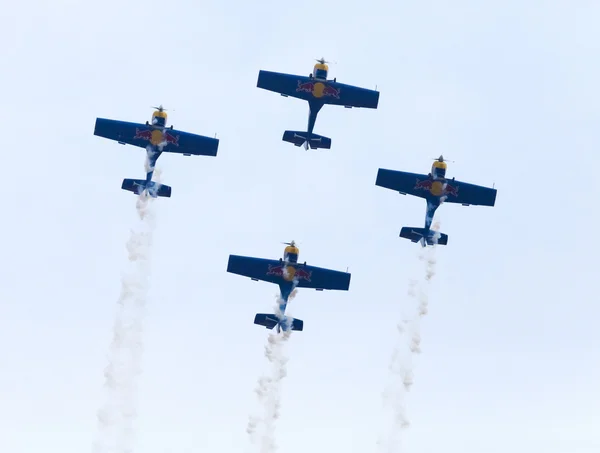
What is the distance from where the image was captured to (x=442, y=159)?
366ft

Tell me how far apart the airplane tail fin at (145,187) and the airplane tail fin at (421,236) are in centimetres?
1903

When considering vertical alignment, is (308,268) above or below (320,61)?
below

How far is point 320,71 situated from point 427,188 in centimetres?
1312

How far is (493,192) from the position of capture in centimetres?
11456

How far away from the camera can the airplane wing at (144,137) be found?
11019cm

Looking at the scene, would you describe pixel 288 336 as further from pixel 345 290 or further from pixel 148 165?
pixel 148 165

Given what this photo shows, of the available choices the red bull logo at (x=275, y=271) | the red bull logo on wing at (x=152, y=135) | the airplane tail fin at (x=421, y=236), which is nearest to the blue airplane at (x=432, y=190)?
the airplane tail fin at (x=421, y=236)

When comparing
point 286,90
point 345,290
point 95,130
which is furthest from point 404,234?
point 95,130

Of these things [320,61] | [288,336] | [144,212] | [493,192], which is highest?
[320,61]

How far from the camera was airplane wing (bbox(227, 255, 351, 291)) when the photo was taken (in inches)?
4269

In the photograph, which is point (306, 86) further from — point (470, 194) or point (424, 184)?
point (470, 194)

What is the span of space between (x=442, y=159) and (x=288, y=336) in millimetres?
19398

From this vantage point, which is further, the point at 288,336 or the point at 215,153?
the point at 215,153

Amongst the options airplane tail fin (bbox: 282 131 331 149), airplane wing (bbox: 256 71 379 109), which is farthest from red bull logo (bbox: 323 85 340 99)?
airplane tail fin (bbox: 282 131 331 149)
